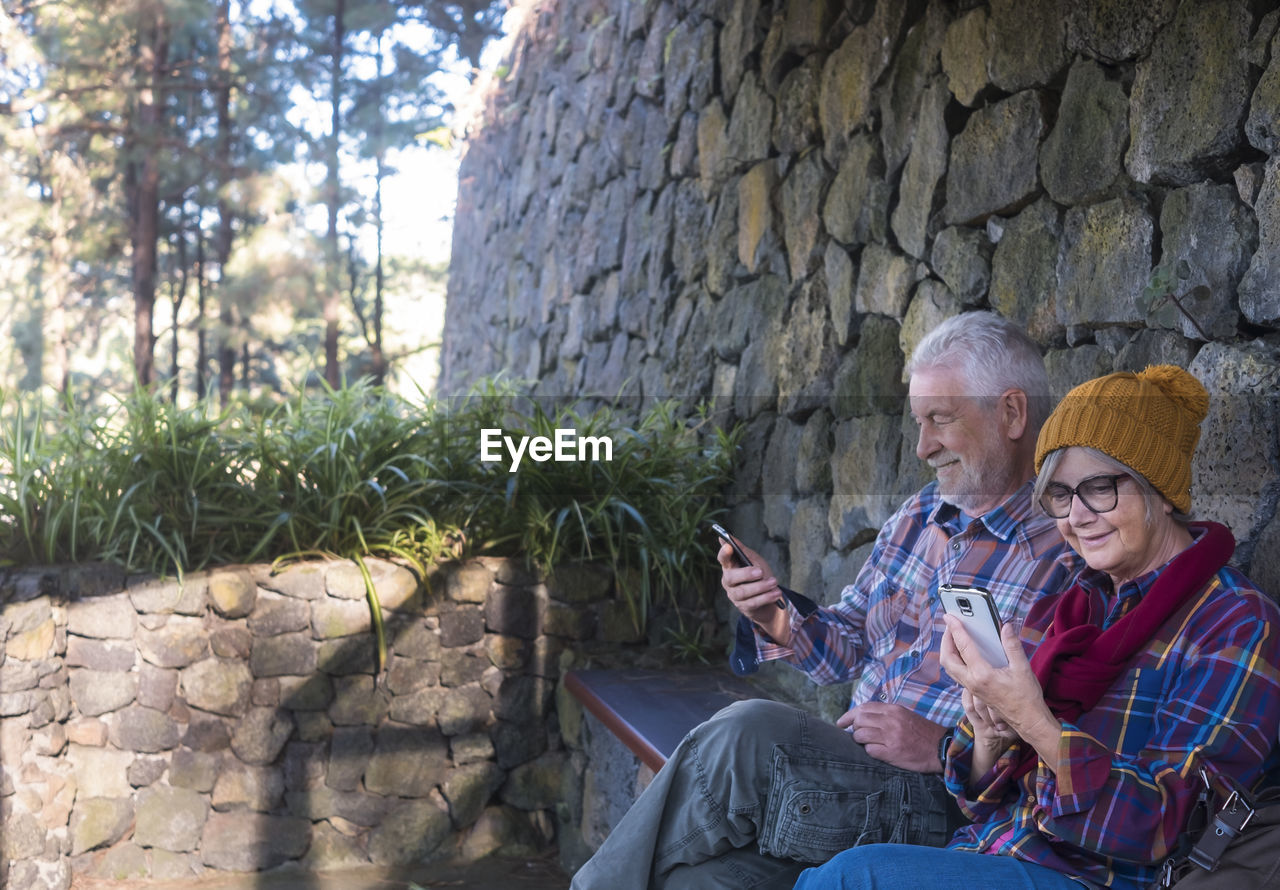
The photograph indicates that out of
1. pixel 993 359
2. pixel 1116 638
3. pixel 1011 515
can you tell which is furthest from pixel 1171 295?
pixel 1116 638

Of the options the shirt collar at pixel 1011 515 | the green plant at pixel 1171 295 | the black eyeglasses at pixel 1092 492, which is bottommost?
the shirt collar at pixel 1011 515

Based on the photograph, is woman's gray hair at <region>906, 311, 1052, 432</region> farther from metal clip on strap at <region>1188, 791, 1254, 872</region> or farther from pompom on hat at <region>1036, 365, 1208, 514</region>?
metal clip on strap at <region>1188, 791, 1254, 872</region>

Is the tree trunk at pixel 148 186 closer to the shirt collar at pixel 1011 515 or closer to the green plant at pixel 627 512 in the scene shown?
the green plant at pixel 627 512

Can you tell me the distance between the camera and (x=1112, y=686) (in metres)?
1.26

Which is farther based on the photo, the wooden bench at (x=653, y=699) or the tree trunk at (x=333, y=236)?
the tree trunk at (x=333, y=236)

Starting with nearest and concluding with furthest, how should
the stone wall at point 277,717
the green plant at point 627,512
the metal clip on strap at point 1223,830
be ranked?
the metal clip on strap at point 1223,830 < the stone wall at point 277,717 < the green plant at point 627,512

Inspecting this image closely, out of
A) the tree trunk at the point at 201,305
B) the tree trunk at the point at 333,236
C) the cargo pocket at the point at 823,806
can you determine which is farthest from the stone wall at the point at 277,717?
the tree trunk at the point at 201,305

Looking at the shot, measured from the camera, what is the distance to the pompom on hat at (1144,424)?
1302 millimetres

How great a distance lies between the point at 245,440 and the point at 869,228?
1851 mm

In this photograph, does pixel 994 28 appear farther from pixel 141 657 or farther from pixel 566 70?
pixel 566 70

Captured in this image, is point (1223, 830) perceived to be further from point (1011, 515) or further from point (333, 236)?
point (333, 236)

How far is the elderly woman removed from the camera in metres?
1.15

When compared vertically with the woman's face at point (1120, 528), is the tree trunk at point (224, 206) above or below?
above

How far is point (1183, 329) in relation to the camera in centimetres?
168
